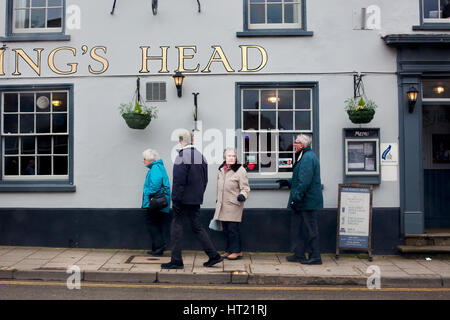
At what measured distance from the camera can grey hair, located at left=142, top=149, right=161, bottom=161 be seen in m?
8.16

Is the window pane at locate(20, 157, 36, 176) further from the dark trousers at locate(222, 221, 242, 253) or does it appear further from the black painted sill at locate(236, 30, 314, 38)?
the black painted sill at locate(236, 30, 314, 38)

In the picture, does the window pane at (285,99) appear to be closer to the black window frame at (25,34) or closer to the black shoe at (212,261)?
the black shoe at (212,261)

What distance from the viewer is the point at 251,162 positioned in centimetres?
891

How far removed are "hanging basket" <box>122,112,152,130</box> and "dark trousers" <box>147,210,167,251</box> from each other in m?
1.59

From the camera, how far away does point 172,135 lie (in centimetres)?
873

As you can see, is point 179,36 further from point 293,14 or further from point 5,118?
point 5,118

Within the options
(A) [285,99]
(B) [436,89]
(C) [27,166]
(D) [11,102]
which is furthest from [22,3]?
(B) [436,89]

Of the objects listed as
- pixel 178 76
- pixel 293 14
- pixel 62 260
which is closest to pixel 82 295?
pixel 62 260

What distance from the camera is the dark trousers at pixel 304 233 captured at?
25.3 ft

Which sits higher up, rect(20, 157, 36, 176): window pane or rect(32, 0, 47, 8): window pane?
rect(32, 0, 47, 8): window pane

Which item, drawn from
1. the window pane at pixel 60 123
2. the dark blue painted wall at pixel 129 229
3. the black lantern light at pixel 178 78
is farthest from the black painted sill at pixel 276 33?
the window pane at pixel 60 123

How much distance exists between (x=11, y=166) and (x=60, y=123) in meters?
1.33

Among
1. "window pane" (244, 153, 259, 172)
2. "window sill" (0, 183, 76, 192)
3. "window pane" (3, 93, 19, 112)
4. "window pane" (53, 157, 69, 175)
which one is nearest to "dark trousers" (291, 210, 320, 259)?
"window pane" (244, 153, 259, 172)

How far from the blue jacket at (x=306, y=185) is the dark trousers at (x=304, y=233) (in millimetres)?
158
